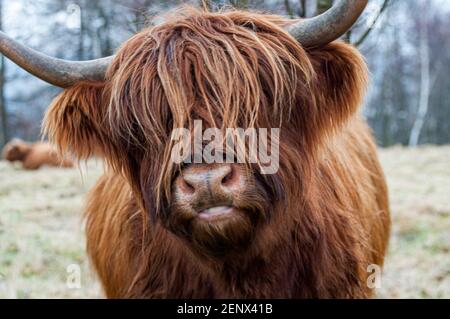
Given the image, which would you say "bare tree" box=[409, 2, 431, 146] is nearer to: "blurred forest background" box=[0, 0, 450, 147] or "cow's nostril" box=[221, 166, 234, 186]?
"blurred forest background" box=[0, 0, 450, 147]

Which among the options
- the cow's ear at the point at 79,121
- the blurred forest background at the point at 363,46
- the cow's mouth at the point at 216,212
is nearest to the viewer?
the cow's mouth at the point at 216,212

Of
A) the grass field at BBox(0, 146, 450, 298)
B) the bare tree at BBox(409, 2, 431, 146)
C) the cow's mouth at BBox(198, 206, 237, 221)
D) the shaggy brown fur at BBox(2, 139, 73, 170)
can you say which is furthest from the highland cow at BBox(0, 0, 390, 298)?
the bare tree at BBox(409, 2, 431, 146)

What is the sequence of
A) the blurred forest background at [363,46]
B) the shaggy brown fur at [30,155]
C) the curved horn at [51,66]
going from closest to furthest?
the curved horn at [51,66]
the blurred forest background at [363,46]
the shaggy brown fur at [30,155]

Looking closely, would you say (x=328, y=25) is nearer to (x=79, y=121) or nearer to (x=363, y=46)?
(x=79, y=121)

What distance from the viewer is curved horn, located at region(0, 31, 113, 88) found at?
240 centimetres

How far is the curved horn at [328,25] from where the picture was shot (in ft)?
7.13

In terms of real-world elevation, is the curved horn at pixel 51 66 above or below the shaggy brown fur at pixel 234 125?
above

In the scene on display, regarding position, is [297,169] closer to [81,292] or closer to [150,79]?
[150,79]

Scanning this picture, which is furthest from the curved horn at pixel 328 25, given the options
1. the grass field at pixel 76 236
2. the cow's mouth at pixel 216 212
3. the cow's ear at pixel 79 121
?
the grass field at pixel 76 236

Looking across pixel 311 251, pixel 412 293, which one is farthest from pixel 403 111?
pixel 311 251

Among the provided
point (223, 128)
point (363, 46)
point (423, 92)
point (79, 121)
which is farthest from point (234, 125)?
point (423, 92)

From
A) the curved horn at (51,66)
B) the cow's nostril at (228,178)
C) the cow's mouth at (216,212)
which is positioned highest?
the curved horn at (51,66)

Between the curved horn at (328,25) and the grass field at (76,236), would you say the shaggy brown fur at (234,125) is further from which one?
the grass field at (76,236)

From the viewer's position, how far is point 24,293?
4199mm
